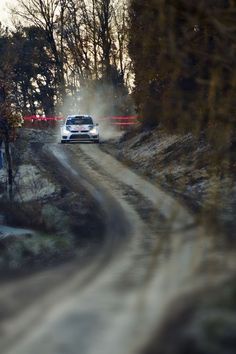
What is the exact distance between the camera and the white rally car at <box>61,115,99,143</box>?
34.6m

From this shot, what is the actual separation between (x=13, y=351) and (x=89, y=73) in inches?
2025

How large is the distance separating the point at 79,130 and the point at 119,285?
24887 mm

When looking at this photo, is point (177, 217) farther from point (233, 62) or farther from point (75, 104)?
point (75, 104)

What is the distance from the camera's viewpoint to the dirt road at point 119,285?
23.6ft

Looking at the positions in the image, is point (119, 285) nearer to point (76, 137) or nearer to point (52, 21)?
point (76, 137)

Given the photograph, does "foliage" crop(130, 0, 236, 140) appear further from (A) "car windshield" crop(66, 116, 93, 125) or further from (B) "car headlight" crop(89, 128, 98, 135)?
(A) "car windshield" crop(66, 116, 93, 125)

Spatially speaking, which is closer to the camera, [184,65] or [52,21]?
[184,65]

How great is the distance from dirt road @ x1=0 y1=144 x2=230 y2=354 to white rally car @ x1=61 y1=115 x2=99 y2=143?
47.1 ft

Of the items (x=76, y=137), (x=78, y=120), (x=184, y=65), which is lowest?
(x=76, y=137)

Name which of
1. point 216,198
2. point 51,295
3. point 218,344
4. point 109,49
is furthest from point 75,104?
point 218,344

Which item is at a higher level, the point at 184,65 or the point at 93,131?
the point at 184,65

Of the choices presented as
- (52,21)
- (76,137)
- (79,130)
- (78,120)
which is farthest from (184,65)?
(52,21)

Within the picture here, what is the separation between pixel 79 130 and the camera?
1363 inches

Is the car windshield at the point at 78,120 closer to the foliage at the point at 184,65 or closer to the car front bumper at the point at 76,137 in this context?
the car front bumper at the point at 76,137
